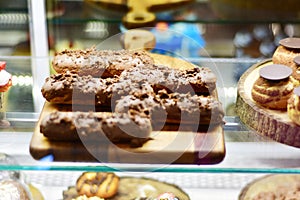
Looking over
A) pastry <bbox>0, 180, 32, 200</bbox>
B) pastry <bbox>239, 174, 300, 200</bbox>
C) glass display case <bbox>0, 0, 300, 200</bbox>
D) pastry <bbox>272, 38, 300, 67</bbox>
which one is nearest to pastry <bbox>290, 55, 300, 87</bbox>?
pastry <bbox>272, 38, 300, 67</bbox>

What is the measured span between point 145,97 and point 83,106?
13cm

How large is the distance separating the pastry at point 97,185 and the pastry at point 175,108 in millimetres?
545

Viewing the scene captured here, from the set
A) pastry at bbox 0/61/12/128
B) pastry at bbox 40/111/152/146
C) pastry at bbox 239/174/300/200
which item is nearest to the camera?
pastry at bbox 40/111/152/146

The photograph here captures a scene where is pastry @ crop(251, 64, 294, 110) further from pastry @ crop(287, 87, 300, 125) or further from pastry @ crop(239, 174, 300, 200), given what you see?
pastry @ crop(239, 174, 300, 200)

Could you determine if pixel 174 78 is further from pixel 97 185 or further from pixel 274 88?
pixel 97 185

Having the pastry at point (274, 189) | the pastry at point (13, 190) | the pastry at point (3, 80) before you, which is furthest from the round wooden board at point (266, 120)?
the pastry at point (13, 190)

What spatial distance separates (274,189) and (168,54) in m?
0.46

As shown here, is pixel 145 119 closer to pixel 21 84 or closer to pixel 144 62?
pixel 144 62

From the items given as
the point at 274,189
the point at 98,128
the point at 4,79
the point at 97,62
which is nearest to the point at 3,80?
the point at 4,79

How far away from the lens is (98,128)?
36.5 inches

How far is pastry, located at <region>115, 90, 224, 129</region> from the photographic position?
3.15ft

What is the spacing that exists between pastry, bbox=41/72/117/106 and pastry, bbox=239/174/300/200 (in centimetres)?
58

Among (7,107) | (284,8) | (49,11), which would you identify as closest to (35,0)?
(49,11)

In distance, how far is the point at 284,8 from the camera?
1.75m
